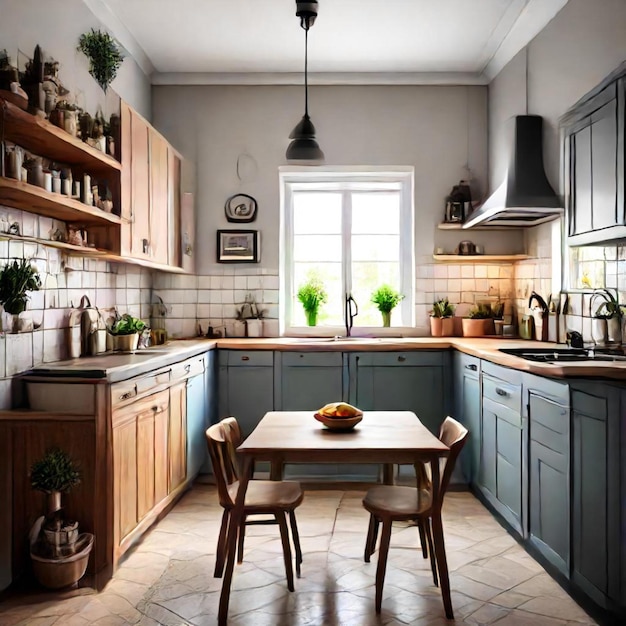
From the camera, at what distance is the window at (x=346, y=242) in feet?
18.0

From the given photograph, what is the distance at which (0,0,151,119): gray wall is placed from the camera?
296cm

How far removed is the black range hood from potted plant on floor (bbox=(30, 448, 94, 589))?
308cm

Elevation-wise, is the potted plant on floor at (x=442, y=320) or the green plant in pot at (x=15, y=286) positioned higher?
the green plant in pot at (x=15, y=286)

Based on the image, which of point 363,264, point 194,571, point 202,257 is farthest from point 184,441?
point 363,264

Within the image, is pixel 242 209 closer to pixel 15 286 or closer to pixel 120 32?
pixel 120 32

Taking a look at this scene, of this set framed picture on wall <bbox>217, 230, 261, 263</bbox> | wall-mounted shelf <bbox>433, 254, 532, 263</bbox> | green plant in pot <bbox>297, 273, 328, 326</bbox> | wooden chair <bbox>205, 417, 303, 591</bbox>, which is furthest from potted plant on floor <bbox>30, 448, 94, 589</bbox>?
wall-mounted shelf <bbox>433, 254, 532, 263</bbox>

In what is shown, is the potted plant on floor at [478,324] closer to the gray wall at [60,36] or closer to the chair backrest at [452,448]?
the chair backrest at [452,448]

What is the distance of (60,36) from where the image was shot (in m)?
3.48

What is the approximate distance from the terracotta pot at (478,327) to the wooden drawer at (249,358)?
1.64 metres

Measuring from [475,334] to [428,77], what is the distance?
7.24 ft

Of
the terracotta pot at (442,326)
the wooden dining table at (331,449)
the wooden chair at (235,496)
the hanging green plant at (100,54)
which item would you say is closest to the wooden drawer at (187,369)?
the wooden chair at (235,496)

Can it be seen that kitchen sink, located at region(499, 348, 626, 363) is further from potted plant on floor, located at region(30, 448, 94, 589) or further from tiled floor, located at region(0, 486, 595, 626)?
potted plant on floor, located at region(30, 448, 94, 589)

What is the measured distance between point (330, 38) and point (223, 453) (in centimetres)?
324

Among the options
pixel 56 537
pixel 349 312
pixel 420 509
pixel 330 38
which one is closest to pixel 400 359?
pixel 349 312
